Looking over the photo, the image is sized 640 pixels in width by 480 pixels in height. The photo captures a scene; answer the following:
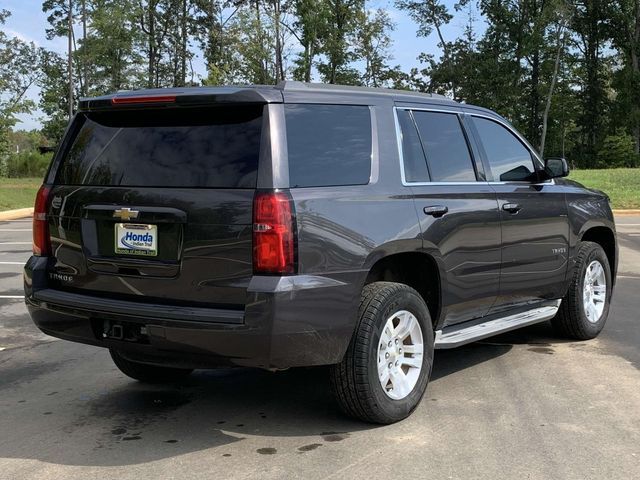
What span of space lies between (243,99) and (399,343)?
1.73 metres

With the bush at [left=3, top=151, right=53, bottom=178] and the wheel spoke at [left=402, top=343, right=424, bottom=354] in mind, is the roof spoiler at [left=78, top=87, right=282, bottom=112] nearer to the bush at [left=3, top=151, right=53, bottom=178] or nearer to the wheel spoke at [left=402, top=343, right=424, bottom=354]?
the wheel spoke at [left=402, top=343, right=424, bottom=354]

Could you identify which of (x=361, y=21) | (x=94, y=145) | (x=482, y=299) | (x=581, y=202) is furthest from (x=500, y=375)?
(x=361, y=21)

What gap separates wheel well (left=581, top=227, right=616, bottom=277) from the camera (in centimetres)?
653

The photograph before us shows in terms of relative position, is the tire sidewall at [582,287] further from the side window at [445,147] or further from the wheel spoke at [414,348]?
the wheel spoke at [414,348]

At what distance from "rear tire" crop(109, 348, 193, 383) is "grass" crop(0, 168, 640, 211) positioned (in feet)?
62.7

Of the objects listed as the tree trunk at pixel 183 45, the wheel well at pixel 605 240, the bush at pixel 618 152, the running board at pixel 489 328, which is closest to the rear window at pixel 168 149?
the running board at pixel 489 328

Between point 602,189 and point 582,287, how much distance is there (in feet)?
66.7

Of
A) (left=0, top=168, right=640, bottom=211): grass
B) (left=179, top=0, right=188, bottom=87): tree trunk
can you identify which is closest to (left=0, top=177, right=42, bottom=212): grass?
(left=0, top=168, right=640, bottom=211): grass

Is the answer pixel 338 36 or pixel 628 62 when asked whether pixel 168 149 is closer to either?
pixel 338 36

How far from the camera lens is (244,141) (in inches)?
147

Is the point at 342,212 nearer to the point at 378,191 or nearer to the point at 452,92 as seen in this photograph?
the point at 378,191

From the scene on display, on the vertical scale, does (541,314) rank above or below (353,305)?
below

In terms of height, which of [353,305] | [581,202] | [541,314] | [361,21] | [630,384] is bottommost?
[630,384]

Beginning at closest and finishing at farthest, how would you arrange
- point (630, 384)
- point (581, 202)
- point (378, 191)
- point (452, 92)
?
1. point (378, 191)
2. point (630, 384)
3. point (581, 202)
4. point (452, 92)
